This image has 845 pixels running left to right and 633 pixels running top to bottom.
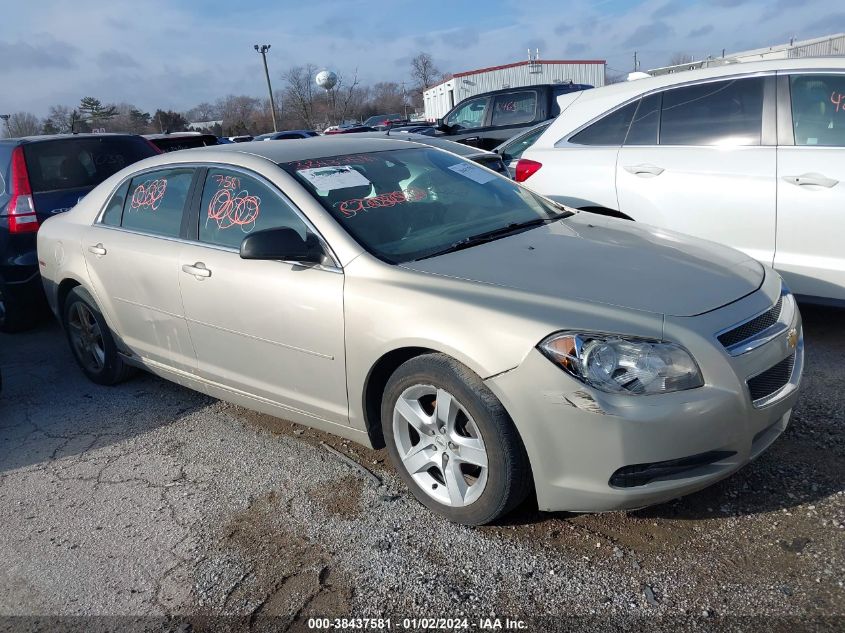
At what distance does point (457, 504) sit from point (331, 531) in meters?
0.57

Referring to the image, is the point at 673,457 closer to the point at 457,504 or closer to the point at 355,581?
the point at 457,504

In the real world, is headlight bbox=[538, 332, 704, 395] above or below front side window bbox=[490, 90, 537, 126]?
below

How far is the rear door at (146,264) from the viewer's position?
3.99 m

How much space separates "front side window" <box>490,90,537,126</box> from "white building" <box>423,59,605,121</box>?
2670cm

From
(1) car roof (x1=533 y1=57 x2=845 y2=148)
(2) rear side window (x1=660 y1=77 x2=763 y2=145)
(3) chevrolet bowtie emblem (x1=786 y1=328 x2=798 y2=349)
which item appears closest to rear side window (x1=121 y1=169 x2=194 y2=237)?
(1) car roof (x1=533 y1=57 x2=845 y2=148)

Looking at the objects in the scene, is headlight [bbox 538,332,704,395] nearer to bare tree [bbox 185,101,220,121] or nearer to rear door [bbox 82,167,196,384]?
rear door [bbox 82,167,196,384]

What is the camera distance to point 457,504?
291cm

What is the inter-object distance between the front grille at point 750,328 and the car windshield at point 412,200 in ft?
4.16

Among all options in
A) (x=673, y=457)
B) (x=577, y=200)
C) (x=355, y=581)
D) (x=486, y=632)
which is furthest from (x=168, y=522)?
(x=577, y=200)

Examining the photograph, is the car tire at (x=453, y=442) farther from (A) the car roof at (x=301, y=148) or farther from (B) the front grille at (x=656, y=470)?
(A) the car roof at (x=301, y=148)

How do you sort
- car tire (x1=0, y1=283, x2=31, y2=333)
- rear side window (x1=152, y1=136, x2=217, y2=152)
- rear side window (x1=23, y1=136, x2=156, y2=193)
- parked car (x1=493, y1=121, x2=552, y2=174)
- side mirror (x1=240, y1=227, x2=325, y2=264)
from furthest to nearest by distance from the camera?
rear side window (x1=152, y1=136, x2=217, y2=152) → parked car (x1=493, y1=121, x2=552, y2=174) → rear side window (x1=23, y1=136, x2=156, y2=193) → car tire (x1=0, y1=283, x2=31, y2=333) → side mirror (x1=240, y1=227, x2=325, y2=264)

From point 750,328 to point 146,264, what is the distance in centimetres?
323

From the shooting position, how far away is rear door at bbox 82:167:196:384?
3.99m

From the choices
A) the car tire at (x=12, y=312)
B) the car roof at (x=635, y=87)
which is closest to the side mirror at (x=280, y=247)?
the car roof at (x=635, y=87)
